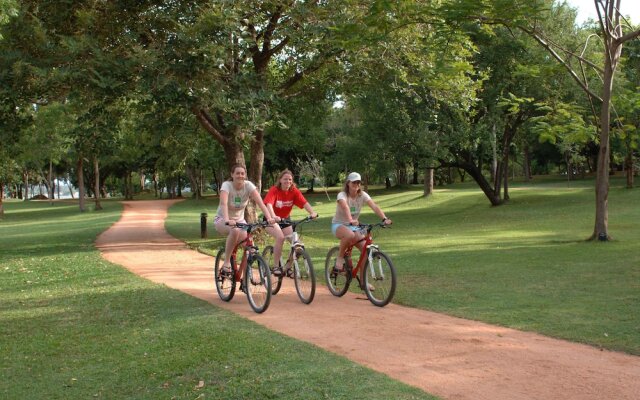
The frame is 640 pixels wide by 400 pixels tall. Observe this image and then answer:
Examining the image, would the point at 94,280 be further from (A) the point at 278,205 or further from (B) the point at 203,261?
(A) the point at 278,205

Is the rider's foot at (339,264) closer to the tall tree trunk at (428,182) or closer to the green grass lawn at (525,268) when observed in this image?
the green grass lawn at (525,268)

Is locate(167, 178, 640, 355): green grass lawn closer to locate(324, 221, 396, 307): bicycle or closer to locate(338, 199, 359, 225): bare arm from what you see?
locate(324, 221, 396, 307): bicycle

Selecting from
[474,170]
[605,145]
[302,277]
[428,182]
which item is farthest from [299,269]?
[428,182]

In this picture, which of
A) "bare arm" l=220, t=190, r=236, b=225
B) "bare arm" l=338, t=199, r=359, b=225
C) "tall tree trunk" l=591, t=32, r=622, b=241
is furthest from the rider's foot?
"tall tree trunk" l=591, t=32, r=622, b=241

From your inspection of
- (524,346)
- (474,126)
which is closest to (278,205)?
(524,346)

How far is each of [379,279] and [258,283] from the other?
64.9 inches

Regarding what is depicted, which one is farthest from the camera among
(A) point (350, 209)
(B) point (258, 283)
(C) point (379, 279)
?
(A) point (350, 209)

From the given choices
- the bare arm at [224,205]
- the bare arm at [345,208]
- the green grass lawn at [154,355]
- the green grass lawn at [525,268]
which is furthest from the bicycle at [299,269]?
the green grass lawn at [525,268]

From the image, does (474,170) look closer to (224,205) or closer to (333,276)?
(333,276)

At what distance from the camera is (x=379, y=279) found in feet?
27.9

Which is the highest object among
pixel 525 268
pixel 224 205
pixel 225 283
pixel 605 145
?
pixel 605 145

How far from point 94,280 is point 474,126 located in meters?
21.6

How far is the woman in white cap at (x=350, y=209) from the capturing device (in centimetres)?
855

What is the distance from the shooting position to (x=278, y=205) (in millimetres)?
9062
